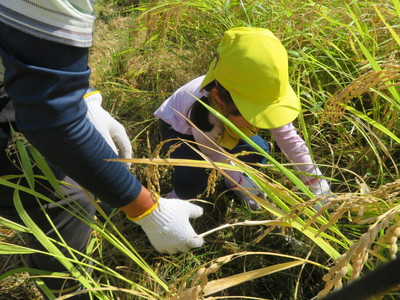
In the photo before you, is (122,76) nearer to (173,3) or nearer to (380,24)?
(173,3)

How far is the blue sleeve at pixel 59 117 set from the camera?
0.69 m

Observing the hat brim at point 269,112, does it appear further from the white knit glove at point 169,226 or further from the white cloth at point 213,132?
the white knit glove at point 169,226

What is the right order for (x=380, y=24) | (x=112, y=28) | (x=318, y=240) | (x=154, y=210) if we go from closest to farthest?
(x=318, y=240)
(x=154, y=210)
(x=380, y=24)
(x=112, y=28)

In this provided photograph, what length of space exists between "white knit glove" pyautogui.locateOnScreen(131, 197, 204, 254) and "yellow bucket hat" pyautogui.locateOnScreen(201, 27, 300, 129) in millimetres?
369

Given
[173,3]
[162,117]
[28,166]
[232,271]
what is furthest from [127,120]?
[28,166]

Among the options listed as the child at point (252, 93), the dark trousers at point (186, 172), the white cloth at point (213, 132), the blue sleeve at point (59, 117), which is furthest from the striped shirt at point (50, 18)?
the dark trousers at point (186, 172)

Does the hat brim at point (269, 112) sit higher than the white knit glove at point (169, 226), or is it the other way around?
the hat brim at point (269, 112)

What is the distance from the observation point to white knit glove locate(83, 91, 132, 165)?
4.55ft

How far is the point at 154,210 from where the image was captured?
1.09 m

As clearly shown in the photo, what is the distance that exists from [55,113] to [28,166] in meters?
0.20

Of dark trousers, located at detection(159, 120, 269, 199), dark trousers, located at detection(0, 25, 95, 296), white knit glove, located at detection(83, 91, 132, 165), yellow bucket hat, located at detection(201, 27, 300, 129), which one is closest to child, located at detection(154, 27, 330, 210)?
yellow bucket hat, located at detection(201, 27, 300, 129)

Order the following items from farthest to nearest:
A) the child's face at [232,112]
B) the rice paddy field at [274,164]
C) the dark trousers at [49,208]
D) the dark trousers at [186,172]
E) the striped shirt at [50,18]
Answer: the dark trousers at [186,172] → the child's face at [232,112] → the dark trousers at [49,208] → the rice paddy field at [274,164] → the striped shirt at [50,18]

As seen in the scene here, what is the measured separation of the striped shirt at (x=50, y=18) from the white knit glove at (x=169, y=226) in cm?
Result: 56

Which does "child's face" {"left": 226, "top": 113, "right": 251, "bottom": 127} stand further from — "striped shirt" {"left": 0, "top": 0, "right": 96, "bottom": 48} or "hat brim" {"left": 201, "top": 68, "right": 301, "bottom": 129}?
"striped shirt" {"left": 0, "top": 0, "right": 96, "bottom": 48}
